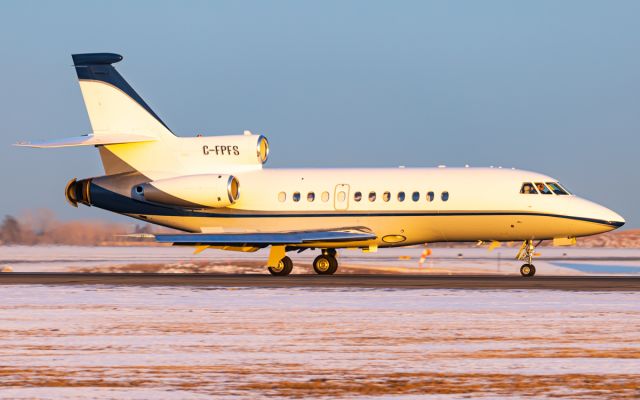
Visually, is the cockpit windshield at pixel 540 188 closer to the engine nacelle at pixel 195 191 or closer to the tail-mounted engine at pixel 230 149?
the tail-mounted engine at pixel 230 149

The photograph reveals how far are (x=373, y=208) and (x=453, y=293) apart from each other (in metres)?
11.4

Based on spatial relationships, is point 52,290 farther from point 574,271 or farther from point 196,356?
point 574,271

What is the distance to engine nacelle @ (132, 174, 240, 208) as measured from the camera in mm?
37469

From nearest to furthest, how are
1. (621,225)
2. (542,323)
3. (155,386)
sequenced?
(155,386), (542,323), (621,225)

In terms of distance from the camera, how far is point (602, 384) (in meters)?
12.0

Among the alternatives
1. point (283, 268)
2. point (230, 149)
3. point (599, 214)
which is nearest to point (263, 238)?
point (283, 268)

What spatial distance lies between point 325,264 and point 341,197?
2506 millimetres

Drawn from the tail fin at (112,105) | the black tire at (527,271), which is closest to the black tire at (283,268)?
the tail fin at (112,105)

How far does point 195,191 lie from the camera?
37.6m

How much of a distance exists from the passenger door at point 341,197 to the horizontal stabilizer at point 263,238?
1283 millimetres

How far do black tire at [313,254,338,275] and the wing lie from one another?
6.20 ft

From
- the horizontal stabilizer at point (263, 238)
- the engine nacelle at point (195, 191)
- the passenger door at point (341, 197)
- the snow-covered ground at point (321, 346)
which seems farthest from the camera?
the engine nacelle at point (195, 191)

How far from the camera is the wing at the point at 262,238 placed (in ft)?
115

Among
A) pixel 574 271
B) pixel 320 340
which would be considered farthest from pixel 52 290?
pixel 574 271
